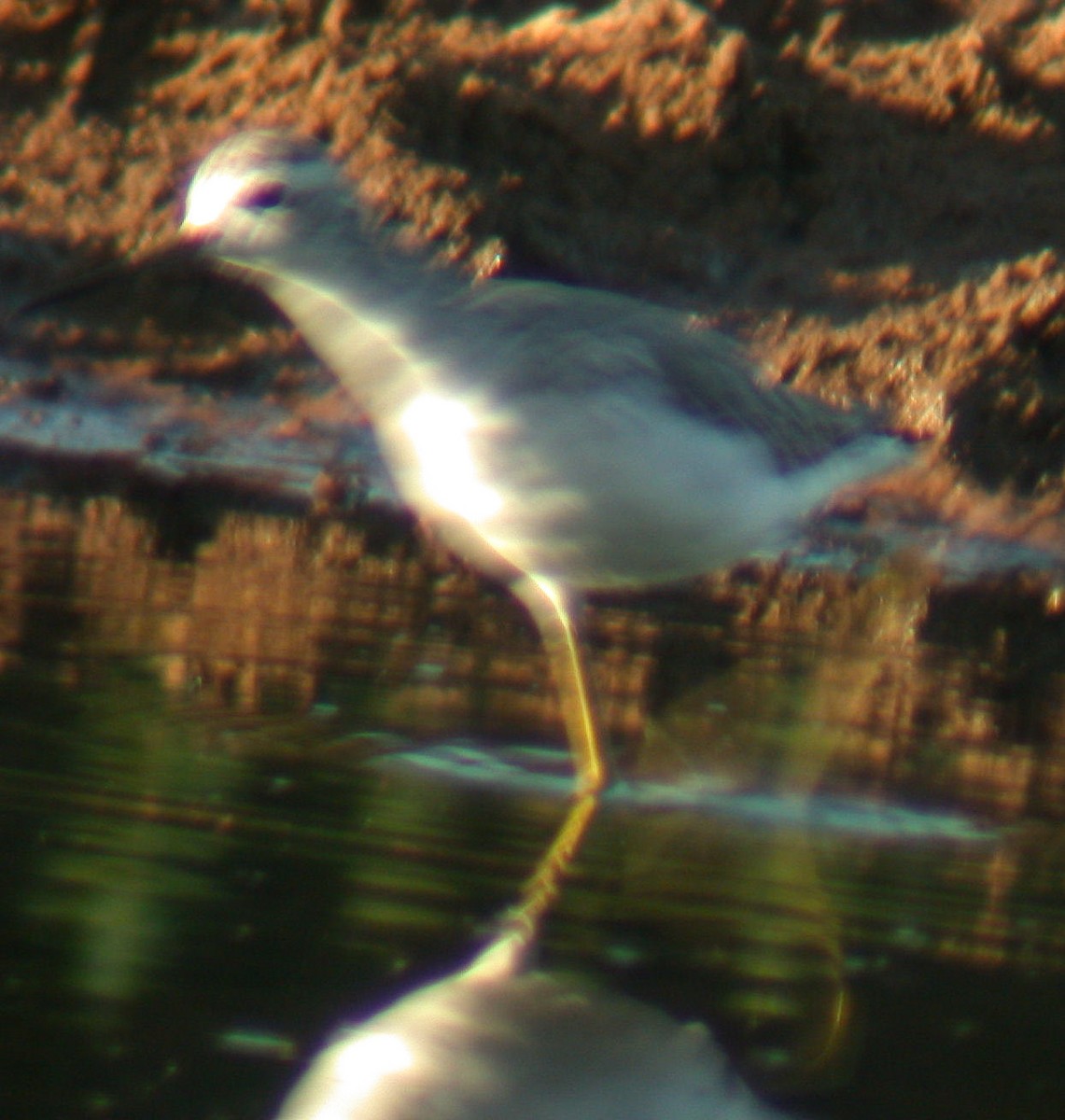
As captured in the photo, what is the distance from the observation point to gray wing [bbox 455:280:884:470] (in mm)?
4910

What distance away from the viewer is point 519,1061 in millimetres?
3039

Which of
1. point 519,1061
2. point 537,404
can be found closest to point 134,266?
point 537,404

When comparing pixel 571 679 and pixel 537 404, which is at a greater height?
pixel 537 404

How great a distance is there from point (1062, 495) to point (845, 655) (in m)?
2.30

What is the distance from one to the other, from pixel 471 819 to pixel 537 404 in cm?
101

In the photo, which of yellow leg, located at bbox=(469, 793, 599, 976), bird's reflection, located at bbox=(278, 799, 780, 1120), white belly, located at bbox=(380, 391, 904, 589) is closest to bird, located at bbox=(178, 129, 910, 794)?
white belly, located at bbox=(380, 391, 904, 589)

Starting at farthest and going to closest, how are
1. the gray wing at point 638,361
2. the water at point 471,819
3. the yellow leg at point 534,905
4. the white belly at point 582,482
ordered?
1. the gray wing at point 638,361
2. the white belly at point 582,482
3. the yellow leg at point 534,905
4. the water at point 471,819

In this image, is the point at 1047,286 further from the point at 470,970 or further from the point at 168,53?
the point at 470,970

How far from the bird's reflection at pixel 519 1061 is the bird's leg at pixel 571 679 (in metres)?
1.58

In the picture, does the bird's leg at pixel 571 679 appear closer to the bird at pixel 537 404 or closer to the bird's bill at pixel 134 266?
the bird at pixel 537 404

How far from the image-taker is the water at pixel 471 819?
3.03 metres

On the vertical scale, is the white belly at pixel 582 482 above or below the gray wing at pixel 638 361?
below

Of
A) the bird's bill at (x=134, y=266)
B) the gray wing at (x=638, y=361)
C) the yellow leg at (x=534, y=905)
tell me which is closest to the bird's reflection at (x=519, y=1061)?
the yellow leg at (x=534, y=905)

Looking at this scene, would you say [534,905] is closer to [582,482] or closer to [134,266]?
[582,482]
